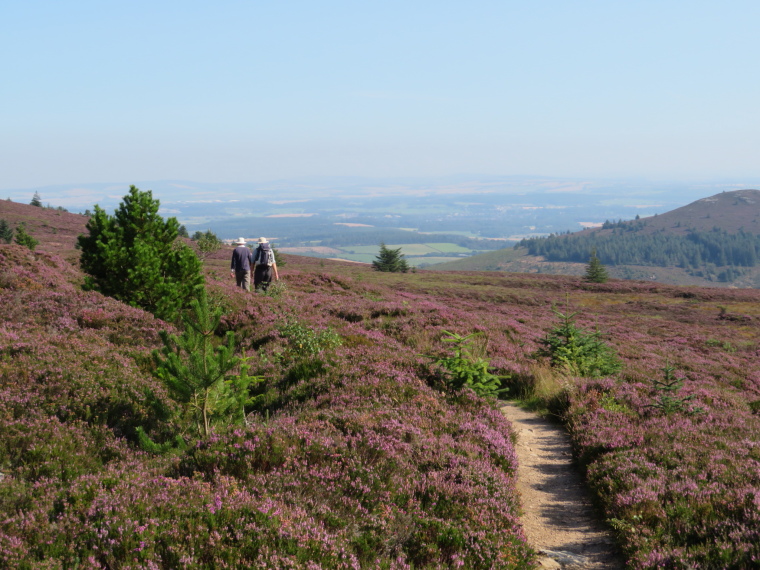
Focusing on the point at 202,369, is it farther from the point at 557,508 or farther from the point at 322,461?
the point at 557,508

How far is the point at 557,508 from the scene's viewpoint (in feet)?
20.8

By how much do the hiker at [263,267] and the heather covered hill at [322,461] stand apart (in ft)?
22.3

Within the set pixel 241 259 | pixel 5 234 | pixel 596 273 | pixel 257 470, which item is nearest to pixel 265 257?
pixel 241 259

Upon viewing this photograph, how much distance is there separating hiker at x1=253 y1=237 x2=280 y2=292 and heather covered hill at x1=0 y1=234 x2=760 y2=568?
679 centimetres

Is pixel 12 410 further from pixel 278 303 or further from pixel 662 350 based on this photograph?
pixel 662 350

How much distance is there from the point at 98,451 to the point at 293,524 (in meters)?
3.22

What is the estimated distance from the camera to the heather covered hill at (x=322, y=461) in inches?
163

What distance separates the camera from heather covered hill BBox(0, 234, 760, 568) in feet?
13.6

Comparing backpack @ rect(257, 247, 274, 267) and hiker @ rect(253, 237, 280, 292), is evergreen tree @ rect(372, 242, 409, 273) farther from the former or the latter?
backpack @ rect(257, 247, 274, 267)

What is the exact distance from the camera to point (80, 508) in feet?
14.1

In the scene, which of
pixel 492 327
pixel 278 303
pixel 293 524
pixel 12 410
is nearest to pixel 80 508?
pixel 293 524

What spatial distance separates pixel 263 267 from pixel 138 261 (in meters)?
6.04

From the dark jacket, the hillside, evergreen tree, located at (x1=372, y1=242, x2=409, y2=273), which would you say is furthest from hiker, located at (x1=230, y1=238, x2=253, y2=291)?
evergreen tree, located at (x1=372, y1=242, x2=409, y2=273)

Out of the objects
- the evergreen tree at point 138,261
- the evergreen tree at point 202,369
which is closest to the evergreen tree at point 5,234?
the evergreen tree at point 138,261
